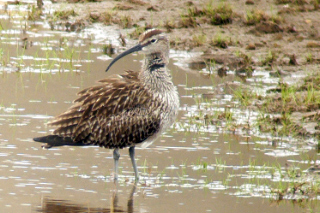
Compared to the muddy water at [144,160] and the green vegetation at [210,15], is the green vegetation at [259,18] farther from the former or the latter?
the muddy water at [144,160]

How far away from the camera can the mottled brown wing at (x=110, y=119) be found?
872 cm

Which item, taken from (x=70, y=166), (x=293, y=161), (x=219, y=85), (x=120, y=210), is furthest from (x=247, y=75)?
(x=120, y=210)

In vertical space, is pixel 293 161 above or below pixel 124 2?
below

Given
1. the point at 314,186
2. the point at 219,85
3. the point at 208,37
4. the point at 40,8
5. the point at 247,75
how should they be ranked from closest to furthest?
the point at 314,186, the point at 219,85, the point at 247,75, the point at 208,37, the point at 40,8

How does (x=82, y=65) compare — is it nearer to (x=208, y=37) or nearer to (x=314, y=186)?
(x=208, y=37)

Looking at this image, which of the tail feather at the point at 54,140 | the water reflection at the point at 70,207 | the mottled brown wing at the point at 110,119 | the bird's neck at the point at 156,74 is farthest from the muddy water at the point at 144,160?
the bird's neck at the point at 156,74

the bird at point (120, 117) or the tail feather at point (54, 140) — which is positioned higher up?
the bird at point (120, 117)

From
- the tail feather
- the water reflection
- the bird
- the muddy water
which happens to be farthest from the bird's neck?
the water reflection

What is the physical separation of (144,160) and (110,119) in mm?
727

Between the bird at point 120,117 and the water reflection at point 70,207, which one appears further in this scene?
the bird at point 120,117

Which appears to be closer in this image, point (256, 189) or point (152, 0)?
point (256, 189)

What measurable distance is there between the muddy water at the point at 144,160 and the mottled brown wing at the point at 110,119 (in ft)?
1.15

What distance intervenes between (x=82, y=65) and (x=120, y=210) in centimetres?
694

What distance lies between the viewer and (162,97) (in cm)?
878
